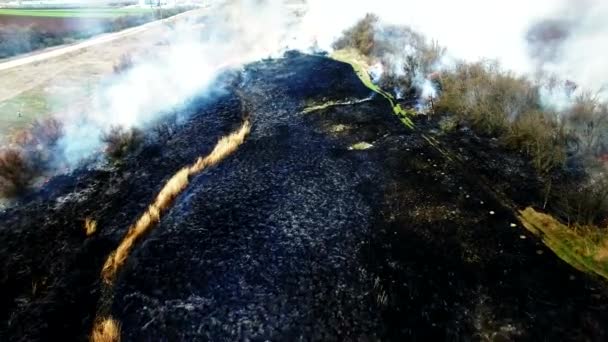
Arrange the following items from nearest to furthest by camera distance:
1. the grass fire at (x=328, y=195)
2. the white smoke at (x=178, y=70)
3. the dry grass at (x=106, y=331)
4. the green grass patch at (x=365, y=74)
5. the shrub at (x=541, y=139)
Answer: the dry grass at (x=106, y=331)
the grass fire at (x=328, y=195)
the shrub at (x=541, y=139)
the white smoke at (x=178, y=70)
the green grass patch at (x=365, y=74)

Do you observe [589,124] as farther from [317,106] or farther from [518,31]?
[317,106]

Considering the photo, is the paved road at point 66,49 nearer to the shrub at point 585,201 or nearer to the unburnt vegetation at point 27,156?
the unburnt vegetation at point 27,156

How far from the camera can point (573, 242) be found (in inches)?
420

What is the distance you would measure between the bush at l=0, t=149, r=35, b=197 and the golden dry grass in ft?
9.67

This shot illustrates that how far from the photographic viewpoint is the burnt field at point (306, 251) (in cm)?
898

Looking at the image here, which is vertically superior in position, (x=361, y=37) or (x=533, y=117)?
(x=533, y=117)

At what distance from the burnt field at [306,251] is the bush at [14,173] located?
501 millimetres

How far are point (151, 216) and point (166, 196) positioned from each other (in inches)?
41.9

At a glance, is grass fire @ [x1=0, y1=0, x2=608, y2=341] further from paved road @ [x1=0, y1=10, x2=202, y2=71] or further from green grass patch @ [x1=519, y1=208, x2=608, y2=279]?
paved road @ [x1=0, y1=10, x2=202, y2=71]

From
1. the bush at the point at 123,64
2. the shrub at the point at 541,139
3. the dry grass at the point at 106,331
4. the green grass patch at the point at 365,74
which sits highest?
the bush at the point at 123,64

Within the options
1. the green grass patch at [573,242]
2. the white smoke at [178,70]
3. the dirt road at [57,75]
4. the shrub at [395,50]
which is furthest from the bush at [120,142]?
the green grass patch at [573,242]

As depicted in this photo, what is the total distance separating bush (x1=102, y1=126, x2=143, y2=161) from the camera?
627 inches

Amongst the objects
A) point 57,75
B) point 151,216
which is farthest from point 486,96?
point 57,75

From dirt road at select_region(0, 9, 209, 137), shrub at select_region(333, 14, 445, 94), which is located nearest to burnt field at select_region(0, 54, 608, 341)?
shrub at select_region(333, 14, 445, 94)
